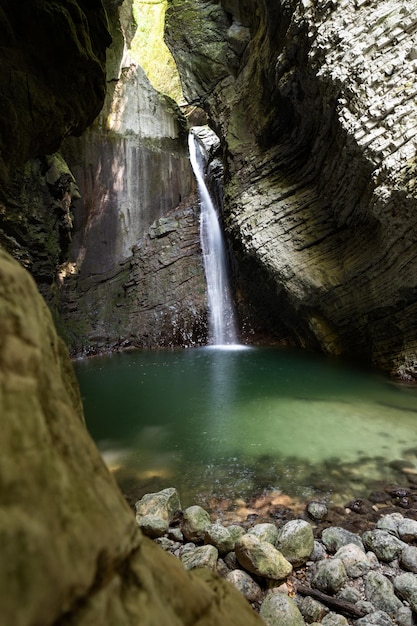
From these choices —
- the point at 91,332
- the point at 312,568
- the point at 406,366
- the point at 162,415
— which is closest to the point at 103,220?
the point at 91,332

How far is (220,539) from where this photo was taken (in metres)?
2.67

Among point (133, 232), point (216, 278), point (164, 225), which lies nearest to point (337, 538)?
point (216, 278)

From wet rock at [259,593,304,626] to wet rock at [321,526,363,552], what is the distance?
2.37 feet

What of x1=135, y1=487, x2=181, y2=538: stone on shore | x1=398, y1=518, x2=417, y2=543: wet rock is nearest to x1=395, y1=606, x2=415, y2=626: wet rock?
x1=398, y1=518, x2=417, y2=543: wet rock

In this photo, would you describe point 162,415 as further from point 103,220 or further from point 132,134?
point 132,134

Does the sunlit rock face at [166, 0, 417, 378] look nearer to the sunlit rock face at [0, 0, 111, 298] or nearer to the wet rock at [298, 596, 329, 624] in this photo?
the sunlit rock face at [0, 0, 111, 298]

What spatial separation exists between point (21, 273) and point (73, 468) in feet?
2.07

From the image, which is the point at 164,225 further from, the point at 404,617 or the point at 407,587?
the point at 404,617

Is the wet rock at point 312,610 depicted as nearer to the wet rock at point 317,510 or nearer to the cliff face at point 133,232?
the wet rock at point 317,510

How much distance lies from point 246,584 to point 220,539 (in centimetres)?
40

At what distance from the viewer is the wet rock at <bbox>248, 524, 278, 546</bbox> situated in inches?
108

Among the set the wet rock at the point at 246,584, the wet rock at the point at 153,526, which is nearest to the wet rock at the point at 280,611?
the wet rock at the point at 246,584

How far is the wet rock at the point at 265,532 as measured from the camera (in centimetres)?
273

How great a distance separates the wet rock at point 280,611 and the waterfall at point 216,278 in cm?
1273
